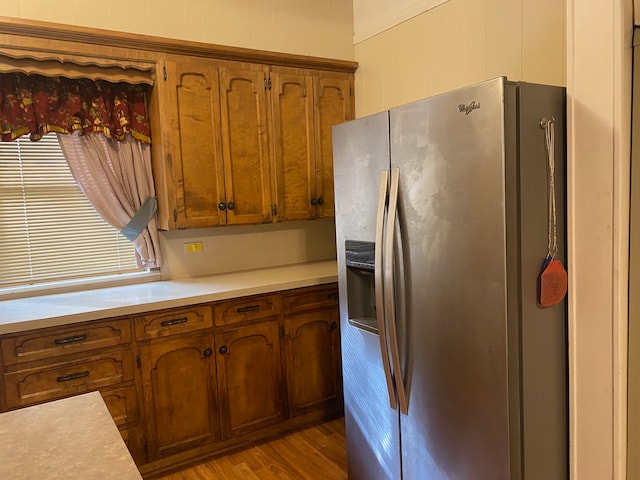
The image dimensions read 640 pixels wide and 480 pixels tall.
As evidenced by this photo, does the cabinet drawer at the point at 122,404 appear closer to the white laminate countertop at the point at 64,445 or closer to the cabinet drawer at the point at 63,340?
the cabinet drawer at the point at 63,340

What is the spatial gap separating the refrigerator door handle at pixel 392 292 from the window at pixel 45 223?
1892mm

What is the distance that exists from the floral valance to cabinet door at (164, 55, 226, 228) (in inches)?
10.0

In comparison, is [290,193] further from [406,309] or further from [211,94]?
[406,309]

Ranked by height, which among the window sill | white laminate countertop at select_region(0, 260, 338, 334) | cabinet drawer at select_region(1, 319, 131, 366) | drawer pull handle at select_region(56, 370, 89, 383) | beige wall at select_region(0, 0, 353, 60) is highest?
beige wall at select_region(0, 0, 353, 60)

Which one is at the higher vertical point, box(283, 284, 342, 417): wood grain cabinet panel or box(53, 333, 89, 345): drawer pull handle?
box(53, 333, 89, 345): drawer pull handle

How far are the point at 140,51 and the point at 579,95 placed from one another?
2.17 metres

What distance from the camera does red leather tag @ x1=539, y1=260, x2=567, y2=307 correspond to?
1545 mm

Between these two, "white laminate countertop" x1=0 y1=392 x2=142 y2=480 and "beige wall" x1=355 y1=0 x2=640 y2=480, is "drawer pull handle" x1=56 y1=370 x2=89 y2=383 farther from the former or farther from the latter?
"beige wall" x1=355 y1=0 x2=640 y2=480

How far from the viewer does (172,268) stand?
Answer: 120 inches

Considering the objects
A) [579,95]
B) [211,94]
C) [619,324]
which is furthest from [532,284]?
[211,94]

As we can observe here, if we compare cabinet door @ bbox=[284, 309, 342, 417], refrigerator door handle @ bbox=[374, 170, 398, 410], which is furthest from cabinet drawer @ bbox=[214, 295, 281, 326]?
refrigerator door handle @ bbox=[374, 170, 398, 410]

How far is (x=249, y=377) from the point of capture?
2.70 meters

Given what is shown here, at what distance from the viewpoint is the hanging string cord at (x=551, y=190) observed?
154 cm

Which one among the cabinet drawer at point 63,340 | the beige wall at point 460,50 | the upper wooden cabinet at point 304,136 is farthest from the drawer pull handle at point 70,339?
the beige wall at point 460,50
